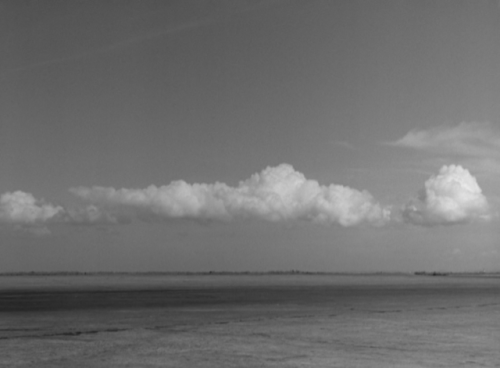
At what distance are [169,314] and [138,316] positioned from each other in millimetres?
2216

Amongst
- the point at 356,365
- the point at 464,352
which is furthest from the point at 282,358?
the point at 464,352

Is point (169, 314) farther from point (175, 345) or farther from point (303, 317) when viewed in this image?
point (175, 345)

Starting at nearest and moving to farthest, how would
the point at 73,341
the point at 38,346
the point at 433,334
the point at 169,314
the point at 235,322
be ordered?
the point at 38,346 → the point at 73,341 → the point at 433,334 → the point at 235,322 → the point at 169,314

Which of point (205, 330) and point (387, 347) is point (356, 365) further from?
point (205, 330)

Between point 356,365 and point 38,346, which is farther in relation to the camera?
point 38,346

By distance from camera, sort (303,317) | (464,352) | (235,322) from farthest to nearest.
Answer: (303,317) → (235,322) → (464,352)

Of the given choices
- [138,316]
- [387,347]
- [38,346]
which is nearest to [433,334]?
[387,347]

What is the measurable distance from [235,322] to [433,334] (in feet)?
31.6

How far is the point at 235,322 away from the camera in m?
32.0

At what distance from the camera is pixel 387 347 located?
869 inches

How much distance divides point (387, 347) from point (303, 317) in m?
13.1

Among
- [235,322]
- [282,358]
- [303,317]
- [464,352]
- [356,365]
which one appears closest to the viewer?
[356,365]

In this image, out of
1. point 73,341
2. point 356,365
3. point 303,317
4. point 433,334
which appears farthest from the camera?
point 303,317

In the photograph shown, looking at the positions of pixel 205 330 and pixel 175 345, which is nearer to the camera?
pixel 175 345
